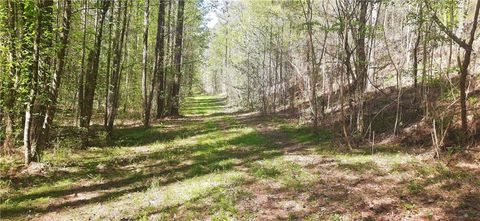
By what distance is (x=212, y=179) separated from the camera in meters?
10.6

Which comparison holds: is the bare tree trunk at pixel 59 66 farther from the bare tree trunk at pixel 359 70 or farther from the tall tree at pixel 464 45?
the tall tree at pixel 464 45

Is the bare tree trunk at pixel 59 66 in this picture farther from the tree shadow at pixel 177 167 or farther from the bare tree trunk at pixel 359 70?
the bare tree trunk at pixel 359 70

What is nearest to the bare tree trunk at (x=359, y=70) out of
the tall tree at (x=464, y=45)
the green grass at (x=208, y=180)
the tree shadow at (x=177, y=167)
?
the green grass at (x=208, y=180)

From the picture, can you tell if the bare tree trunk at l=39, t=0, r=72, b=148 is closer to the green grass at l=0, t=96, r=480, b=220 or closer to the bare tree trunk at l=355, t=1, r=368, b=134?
the green grass at l=0, t=96, r=480, b=220

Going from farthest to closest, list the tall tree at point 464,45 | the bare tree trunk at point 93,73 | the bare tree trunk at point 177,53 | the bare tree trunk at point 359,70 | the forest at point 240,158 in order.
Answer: the bare tree trunk at point 177,53 → the bare tree trunk at point 93,73 → the bare tree trunk at point 359,70 → the tall tree at point 464,45 → the forest at point 240,158

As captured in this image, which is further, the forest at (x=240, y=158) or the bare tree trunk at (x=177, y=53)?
the bare tree trunk at (x=177, y=53)

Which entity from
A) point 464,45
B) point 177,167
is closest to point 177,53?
point 177,167

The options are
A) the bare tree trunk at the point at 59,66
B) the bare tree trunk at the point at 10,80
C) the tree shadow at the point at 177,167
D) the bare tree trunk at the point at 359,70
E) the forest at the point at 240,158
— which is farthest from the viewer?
the bare tree trunk at the point at 359,70

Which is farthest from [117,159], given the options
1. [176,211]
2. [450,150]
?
[450,150]

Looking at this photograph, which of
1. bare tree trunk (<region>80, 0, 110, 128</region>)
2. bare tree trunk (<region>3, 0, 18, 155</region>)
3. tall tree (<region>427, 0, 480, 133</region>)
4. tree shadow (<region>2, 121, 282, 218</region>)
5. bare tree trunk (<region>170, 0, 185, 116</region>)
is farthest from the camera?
bare tree trunk (<region>170, 0, 185, 116</region>)

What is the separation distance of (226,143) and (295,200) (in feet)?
24.0

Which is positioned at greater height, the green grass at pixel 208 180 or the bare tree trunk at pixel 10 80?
the bare tree trunk at pixel 10 80

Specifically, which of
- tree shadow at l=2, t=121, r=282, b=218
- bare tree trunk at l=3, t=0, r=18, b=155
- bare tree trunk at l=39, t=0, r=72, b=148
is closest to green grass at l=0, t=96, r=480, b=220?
tree shadow at l=2, t=121, r=282, b=218

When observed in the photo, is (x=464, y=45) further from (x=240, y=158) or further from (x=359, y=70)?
(x=240, y=158)
